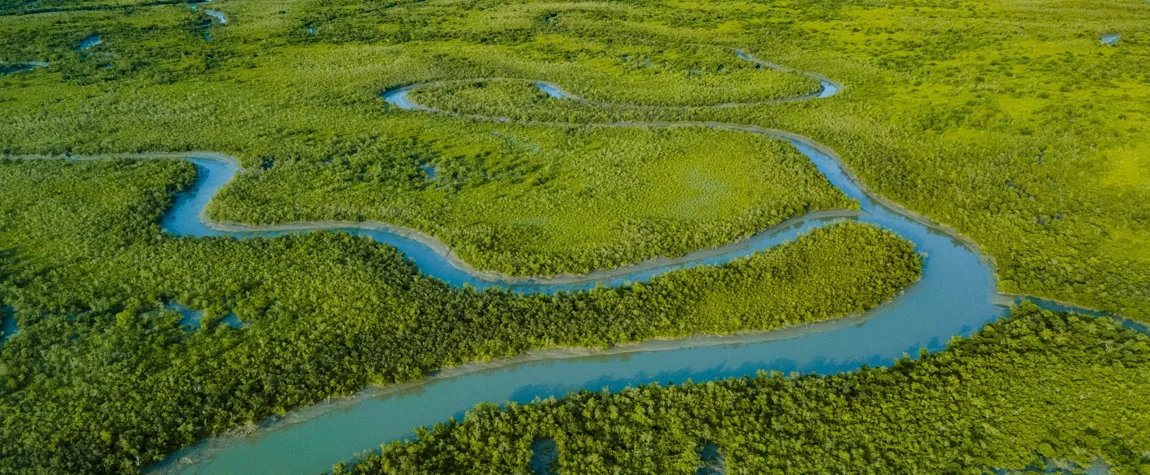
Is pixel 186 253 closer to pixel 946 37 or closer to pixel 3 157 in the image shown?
pixel 3 157

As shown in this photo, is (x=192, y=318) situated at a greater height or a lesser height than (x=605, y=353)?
lesser

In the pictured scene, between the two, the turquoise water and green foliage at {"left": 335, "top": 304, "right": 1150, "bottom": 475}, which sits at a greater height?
the turquoise water

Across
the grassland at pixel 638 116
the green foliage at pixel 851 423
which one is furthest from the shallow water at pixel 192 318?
the green foliage at pixel 851 423

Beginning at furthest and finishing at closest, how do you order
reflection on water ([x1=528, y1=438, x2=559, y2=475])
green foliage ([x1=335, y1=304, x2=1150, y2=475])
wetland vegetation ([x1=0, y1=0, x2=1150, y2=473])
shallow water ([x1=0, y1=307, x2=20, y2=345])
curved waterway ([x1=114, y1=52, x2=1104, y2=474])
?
shallow water ([x1=0, y1=307, x2=20, y2=345]) < curved waterway ([x1=114, y1=52, x2=1104, y2=474]) < wetland vegetation ([x1=0, y1=0, x2=1150, y2=473]) < reflection on water ([x1=528, y1=438, x2=559, y2=475]) < green foliage ([x1=335, y1=304, x2=1150, y2=475])

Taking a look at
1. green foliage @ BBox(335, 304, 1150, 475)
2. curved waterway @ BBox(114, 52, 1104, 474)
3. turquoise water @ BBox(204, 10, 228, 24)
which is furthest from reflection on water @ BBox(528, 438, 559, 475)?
turquoise water @ BBox(204, 10, 228, 24)

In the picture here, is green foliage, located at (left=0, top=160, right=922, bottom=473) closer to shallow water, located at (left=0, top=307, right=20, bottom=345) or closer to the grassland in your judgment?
shallow water, located at (left=0, top=307, right=20, bottom=345)

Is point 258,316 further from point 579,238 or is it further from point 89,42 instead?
point 89,42

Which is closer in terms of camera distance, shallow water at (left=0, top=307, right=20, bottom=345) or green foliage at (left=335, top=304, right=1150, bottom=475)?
green foliage at (left=335, top=304, right=1150, bottom=475)

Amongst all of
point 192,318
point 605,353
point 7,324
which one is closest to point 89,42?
point 7,324

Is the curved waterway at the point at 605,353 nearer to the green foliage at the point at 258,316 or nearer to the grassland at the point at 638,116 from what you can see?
the green foliage at the point at 258,316
